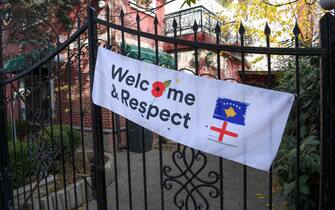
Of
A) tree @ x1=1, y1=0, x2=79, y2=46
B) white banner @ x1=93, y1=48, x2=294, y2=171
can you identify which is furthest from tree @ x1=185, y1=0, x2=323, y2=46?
white banner @ x1=93, y1=48, x2=294, y2=171

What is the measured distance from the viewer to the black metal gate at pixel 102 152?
5.86 feet

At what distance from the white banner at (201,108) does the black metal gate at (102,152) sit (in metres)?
0.10

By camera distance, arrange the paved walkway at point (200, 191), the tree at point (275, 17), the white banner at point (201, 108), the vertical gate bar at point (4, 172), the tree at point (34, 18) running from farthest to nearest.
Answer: the tree at point (275, 17) < the tree at point (34, 18) < the paved walkway at point (200, 191) < the vertical gate bar at point (4, 172) < the white banner at point (201, 108)

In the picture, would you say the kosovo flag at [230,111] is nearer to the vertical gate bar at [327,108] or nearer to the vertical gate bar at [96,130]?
the vertical gate bar at [327,108]

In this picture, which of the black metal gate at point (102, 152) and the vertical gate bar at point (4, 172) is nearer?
the black metal gate at point (102, 152)

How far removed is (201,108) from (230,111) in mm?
192

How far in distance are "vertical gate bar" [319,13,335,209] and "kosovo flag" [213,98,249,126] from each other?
44cm

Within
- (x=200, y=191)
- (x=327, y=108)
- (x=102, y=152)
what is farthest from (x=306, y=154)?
(x=200, y=191)

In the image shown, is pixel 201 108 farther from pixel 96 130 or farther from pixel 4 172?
pixel 4 172

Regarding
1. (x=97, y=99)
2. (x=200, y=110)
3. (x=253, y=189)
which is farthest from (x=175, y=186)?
(x=200, y=110)

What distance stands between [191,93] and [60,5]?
592 cm

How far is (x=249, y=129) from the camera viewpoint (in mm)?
1836

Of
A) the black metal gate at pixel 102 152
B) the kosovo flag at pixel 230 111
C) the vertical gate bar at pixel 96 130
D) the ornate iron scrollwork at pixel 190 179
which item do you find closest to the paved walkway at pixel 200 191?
the black metal gate at pixel 102 152

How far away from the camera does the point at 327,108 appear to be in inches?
68.1
